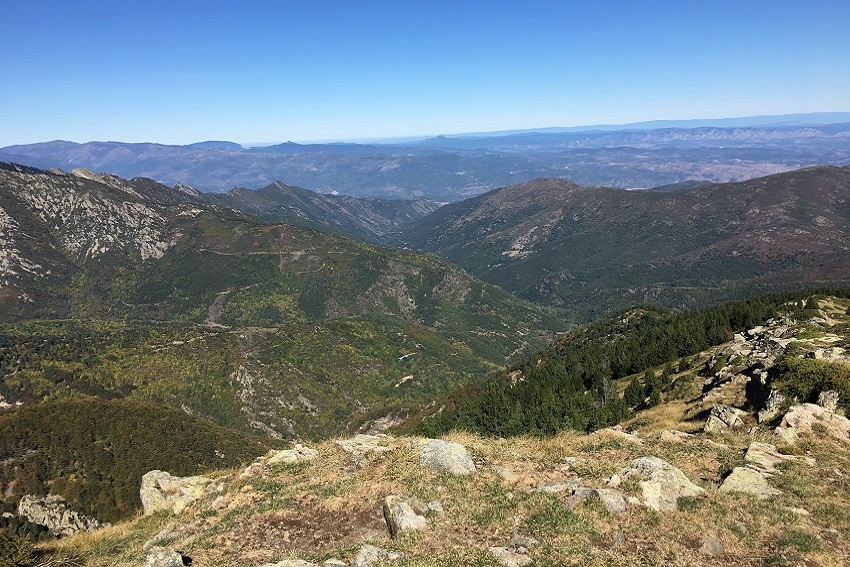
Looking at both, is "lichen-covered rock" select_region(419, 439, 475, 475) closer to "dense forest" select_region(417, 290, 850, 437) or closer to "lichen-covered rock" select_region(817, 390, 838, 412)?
"dense forest" select_region(417, 290, 850, 437)

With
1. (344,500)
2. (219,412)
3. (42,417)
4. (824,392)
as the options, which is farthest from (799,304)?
(219,412)

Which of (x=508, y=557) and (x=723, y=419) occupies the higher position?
(x=508, y=557)

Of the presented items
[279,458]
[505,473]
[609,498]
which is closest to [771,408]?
[609,498]

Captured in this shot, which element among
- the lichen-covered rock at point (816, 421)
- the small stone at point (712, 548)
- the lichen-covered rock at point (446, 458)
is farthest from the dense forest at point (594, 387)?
the small stone at point (712, 548)

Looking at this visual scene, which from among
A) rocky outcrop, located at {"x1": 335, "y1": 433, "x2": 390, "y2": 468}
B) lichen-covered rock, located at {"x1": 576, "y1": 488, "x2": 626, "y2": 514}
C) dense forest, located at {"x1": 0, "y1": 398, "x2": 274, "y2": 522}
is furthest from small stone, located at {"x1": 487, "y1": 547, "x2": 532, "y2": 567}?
dense forest, located at {"x1": 0, "y1": 398, "x2": 274, "y2": 522}

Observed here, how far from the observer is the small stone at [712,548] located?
20203 mm

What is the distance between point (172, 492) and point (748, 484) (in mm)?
37910

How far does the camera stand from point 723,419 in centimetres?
3997

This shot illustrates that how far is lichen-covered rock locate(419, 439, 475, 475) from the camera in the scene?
97.9 feet

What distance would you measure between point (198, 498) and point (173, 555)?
10.9 metres

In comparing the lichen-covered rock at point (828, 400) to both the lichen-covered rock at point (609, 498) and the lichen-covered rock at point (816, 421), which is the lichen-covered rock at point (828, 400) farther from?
the lichen-covered rock at point (609, 498)

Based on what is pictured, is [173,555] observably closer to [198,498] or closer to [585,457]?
[198,498]

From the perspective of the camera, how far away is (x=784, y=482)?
2616 cm

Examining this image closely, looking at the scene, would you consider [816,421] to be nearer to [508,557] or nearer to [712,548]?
[712,548]
